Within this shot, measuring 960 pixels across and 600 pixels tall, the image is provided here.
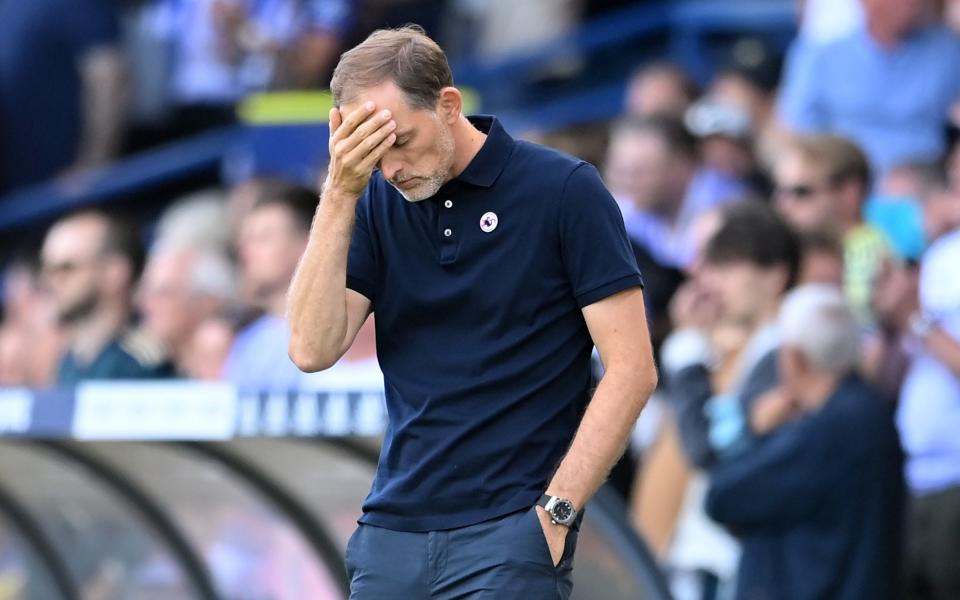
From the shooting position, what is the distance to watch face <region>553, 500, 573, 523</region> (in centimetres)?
385

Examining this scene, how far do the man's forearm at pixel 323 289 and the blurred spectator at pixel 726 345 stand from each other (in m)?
2.90

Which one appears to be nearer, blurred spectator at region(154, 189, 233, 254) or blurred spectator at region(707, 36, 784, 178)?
blurred spectator at region(154, 189, 233, 254)

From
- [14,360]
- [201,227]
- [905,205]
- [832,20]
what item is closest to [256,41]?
[201,227]

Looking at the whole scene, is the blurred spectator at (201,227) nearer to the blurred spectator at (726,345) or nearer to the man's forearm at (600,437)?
the blurred spectator at (726,345)

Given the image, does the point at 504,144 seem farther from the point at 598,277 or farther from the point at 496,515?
the point at 496,515

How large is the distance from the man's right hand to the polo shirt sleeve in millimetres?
415

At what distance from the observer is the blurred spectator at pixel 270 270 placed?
24.3 ft

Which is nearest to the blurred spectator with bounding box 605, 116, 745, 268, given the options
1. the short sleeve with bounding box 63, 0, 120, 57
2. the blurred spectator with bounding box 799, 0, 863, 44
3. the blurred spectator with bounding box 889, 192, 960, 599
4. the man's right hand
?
the blurred spectator with bounding box 799, 0, 863, 44

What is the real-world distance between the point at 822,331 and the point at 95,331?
3.73 metres

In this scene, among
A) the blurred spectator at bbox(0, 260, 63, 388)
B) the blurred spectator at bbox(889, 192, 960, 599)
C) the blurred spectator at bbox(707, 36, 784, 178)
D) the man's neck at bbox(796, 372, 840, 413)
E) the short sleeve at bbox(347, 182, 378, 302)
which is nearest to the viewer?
the short sleeve at bbox(347, 182, 378, 302)

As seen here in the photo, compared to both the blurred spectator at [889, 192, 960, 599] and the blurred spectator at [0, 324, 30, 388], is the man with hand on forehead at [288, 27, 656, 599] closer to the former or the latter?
the blurred spectator at [889, 192, 960, 599]

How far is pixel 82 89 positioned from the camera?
12719 millimetres

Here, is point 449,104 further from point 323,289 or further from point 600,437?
point 600,437

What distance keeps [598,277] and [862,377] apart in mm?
→ 2854
